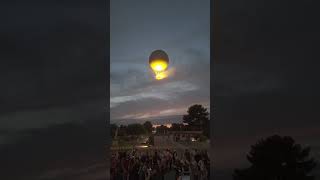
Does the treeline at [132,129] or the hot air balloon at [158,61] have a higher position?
the hot air balloon at [158,61]

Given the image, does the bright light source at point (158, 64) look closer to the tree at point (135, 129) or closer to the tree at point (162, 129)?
the tree at point (135, 129)

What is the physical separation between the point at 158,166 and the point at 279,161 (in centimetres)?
377

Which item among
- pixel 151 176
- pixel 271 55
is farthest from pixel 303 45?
pixel 151 176

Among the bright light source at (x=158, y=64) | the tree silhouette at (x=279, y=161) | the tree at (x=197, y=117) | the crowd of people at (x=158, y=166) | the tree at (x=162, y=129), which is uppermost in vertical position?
the bright light source at (x=158, y=64)

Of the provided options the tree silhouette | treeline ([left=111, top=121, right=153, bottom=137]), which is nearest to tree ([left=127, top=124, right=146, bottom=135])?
treeline ([left=111, top=121, right=153, bottom=137])

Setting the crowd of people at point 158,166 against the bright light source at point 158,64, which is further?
the crowd of people at point 158,166

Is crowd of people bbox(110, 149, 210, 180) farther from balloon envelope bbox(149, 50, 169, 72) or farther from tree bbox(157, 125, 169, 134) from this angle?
balloon envelope bbox(149, 50, 169, 72)

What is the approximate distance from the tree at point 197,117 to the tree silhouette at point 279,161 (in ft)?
19.4

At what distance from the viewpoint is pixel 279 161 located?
5.18 meters

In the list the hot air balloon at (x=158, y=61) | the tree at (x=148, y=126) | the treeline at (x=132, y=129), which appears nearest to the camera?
the hot air balloon at (x=158, y=61)

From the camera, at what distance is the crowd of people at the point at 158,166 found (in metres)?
8.41

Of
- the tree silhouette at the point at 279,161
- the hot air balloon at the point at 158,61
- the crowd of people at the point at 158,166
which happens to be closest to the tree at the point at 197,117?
the crowd of people at the point at 158,166

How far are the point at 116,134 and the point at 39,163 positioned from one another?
5.22 meters

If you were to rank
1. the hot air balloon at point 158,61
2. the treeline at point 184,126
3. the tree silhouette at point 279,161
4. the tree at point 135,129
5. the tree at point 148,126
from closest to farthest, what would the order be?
the tree silhouette at point 279,161 < the hot air balloon at point 158,61 < the treeline at point 184,126 < the tree at point 135,129 < the tree at point 148,126
